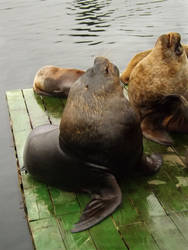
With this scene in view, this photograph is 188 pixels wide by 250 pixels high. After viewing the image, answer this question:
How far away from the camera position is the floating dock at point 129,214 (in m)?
3.24

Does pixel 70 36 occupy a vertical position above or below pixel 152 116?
below

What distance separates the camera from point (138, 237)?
10.7ft

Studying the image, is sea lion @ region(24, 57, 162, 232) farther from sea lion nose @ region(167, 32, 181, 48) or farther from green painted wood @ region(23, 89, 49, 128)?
green painted wood @ region(23, 89, 49, 128)

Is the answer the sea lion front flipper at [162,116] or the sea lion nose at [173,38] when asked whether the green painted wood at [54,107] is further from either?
the sea lion nose at [173,38]

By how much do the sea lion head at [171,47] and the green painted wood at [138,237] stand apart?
189cm

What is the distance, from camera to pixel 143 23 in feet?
33.9

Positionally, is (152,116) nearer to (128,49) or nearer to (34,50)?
(128,49)

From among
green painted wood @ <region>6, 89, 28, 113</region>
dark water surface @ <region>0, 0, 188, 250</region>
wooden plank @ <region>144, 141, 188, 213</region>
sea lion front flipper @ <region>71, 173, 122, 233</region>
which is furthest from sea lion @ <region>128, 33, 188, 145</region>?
dark water surface @ <region>0, 0, 188, 250</region>

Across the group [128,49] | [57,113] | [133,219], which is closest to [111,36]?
[128,49]

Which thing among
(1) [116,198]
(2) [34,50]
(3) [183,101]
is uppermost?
(3) [183,101]

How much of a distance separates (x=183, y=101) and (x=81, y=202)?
1.47 metres

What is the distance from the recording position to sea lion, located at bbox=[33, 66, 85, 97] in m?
5.99

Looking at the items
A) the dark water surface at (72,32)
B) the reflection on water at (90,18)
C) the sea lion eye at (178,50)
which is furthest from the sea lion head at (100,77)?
the reflection on water at (90,18)

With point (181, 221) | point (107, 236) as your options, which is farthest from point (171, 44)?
point (107, 236)
